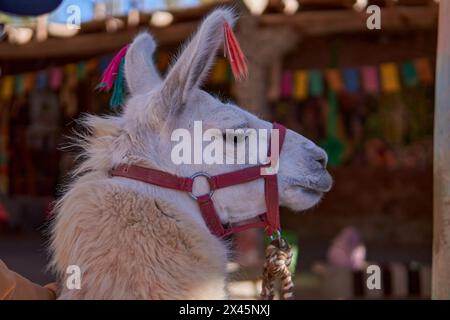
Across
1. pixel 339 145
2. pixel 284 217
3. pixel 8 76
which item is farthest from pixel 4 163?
pixel 339 145

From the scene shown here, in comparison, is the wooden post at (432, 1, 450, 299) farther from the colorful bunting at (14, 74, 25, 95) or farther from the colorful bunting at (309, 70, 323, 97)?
the colorful bunting at (14, 74, 25, 95)

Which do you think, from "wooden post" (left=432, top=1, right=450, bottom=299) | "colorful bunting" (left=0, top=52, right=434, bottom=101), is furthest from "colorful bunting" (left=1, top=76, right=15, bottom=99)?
"wooden post" (left=432, top=1, right=450, bottom=299)

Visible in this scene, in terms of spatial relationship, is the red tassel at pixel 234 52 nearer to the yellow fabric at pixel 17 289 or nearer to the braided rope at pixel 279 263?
the braided rope at pixel 279 263

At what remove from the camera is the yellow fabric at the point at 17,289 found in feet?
6.51

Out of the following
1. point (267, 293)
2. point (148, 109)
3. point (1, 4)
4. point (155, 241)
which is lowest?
point (267, 293)

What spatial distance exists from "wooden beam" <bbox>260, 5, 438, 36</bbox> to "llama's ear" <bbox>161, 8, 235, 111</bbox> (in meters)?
4.71

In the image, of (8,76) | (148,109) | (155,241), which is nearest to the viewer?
(155,241)

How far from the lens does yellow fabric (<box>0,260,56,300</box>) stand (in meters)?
1.99

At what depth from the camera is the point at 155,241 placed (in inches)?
71.6

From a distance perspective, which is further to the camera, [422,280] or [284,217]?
[284,217]

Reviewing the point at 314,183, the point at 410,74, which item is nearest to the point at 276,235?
the point at 314,183

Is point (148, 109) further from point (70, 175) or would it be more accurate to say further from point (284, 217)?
point (284, 217)

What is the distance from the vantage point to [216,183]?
1993 millimetres

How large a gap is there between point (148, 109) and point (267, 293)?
2.43 ft
